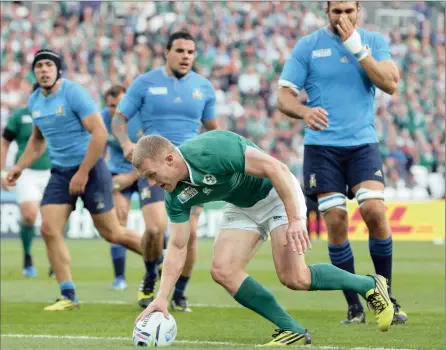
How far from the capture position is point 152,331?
7.40 m

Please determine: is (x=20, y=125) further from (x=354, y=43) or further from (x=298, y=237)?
(x=298, y=237)

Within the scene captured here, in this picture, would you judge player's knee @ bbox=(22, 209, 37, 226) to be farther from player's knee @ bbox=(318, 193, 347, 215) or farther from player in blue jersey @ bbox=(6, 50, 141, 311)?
player's knee @ bbox=(318, 193, 347, 215)

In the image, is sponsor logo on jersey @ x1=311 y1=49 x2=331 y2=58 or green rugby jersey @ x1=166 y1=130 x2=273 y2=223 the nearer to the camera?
green rugby jersey @ x1=166 y1=130 x2=273 y2=223

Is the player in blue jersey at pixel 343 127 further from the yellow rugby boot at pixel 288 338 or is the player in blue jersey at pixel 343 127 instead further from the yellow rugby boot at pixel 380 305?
the yellow rugby boot at pixel 288 338

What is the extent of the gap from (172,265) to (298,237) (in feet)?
3.35

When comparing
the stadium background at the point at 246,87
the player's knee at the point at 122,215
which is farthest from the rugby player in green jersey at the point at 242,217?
the player's knee at the point at 122,215

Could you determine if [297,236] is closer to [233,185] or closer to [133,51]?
[233,185]

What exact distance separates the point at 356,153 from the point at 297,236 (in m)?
2.64

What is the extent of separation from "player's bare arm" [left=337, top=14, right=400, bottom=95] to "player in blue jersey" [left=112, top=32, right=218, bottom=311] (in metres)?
2.32

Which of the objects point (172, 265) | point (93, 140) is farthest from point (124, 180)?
point (172, 265)

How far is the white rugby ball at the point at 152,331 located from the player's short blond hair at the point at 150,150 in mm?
1118

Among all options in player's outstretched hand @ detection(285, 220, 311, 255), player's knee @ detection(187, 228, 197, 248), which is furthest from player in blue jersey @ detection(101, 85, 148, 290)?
player's outstretched hand @ detection(285, 220, 311, 255)

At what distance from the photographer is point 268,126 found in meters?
28.6

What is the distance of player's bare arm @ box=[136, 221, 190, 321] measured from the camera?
7414mm
